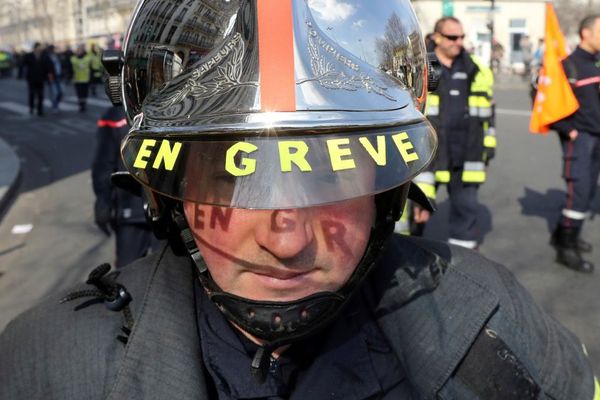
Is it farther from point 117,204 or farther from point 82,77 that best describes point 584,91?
point 82,77

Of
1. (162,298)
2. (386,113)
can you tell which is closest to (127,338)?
(162,298)

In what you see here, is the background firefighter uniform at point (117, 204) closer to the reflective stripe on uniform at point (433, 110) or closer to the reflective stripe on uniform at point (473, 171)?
the reflective stripe on uniform at point (433, 110)

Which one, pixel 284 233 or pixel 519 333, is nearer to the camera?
pixel 284 233

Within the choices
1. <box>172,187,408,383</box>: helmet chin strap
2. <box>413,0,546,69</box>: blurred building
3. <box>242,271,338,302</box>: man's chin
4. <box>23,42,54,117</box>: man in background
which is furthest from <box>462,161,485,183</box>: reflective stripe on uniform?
<box>413,0,546,69</box>: blurred building

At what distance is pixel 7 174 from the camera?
7875 mm

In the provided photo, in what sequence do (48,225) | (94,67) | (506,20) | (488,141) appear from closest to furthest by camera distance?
1. (488,141)
2. (48,225)
3. (94,67)
4. (506,20)

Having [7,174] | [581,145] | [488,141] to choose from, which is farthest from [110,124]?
[7,174]

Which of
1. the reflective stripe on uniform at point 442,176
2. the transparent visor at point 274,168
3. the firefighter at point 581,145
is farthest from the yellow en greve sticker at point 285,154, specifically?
the firefighter at point 581,145

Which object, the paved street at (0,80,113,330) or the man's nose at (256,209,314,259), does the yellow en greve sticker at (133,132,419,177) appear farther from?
the paved street at (0,80,113,330)

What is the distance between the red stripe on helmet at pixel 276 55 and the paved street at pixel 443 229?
114 inches

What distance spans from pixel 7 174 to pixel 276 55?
7882mm

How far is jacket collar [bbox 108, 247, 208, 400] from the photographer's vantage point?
102 centimetres

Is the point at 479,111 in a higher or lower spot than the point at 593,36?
lower

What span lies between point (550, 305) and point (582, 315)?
207mm
